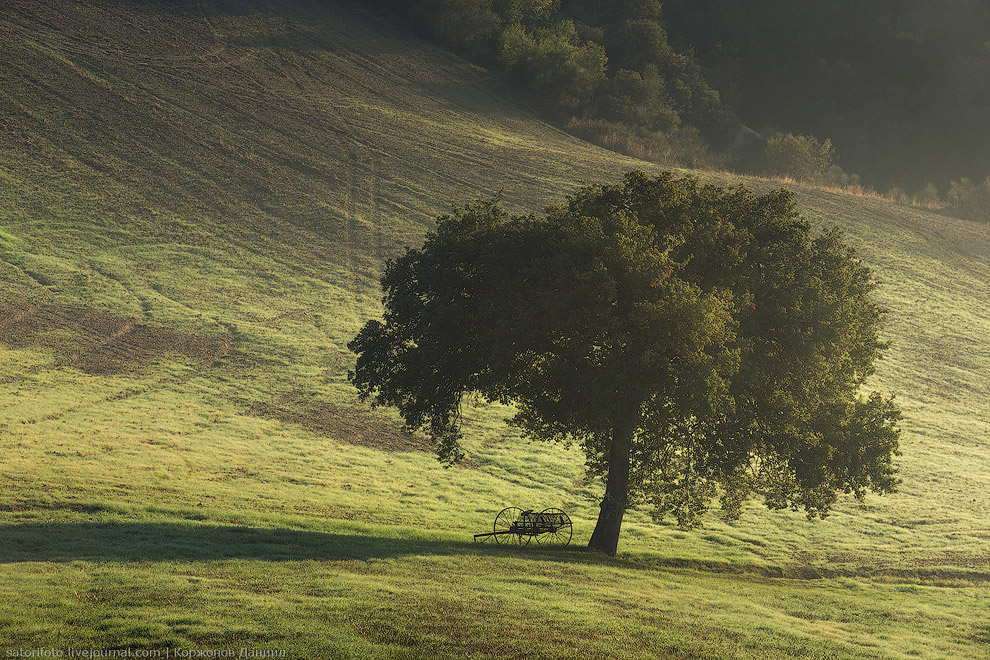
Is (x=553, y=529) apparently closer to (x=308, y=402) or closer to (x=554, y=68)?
(x=308, y=402)

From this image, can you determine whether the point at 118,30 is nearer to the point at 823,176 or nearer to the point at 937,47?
the point at 823,176

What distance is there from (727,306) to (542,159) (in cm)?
6045

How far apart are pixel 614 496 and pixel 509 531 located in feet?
11.6

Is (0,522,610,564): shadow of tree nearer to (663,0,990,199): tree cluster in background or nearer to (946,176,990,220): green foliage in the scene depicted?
(946,176,990,220): green foliage

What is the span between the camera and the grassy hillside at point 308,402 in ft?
55.2

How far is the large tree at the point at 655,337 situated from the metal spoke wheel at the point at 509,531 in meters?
2.62

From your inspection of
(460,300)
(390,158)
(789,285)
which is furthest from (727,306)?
(390,158)

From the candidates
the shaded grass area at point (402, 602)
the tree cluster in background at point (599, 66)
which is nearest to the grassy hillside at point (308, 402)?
the shaded grass area at point (402, 602)

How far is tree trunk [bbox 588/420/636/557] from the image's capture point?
24750 millimetres

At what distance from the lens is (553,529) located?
26359 millimetres

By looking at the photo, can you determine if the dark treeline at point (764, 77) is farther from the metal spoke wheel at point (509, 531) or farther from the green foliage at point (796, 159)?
the metal spoke wheel at point (509, 531)

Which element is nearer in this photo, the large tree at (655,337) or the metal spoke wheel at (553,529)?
the large tree at (655,337)

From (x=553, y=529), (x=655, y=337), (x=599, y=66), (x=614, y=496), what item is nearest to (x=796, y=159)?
(x=599, y=66)

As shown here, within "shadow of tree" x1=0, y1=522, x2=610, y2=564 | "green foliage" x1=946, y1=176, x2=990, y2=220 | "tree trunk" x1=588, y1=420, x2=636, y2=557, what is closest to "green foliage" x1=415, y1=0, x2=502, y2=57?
"green foliage" x1=946, y1=176, x2=990, y2=220
